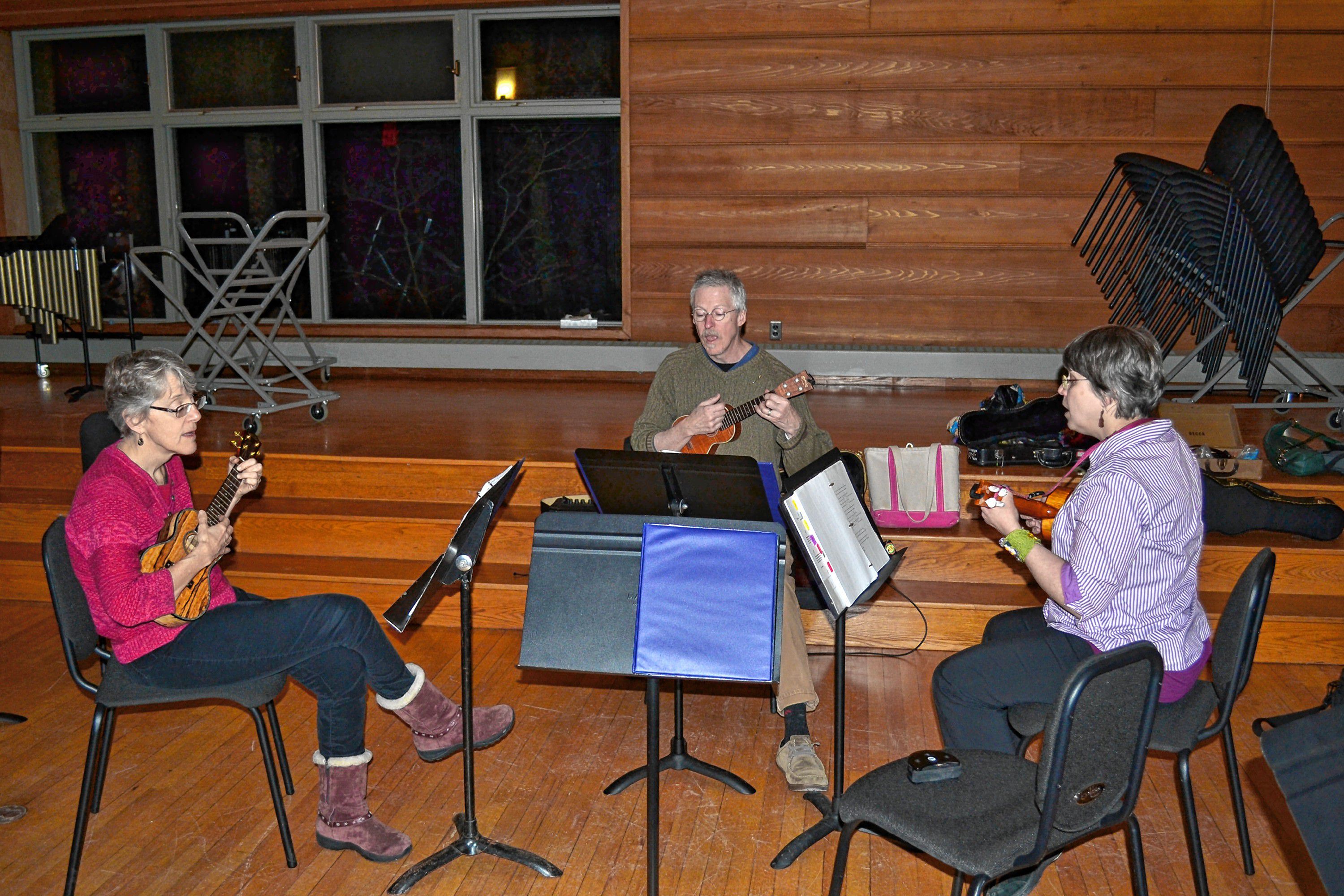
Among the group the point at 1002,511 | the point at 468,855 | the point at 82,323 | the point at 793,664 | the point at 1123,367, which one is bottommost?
the point at 468,855

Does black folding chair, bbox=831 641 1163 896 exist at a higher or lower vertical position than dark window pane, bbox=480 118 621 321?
lower

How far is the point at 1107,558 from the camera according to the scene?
242cm

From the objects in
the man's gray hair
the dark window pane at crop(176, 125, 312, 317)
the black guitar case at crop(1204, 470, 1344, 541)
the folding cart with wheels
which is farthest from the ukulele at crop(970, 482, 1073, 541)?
the dark window pane at crop(176, 125, 312, 317)

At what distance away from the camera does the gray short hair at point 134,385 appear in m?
2.76

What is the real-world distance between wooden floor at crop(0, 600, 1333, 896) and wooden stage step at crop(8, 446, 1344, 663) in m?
0.21

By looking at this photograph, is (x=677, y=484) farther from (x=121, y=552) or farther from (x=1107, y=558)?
(x=121, y=552)

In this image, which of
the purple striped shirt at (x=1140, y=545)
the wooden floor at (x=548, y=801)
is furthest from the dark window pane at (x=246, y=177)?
the purple striped shirt at (x=1140, y=545)

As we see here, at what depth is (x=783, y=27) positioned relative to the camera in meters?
6.76

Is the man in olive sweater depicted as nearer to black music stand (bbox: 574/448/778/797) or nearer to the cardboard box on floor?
black music stand (bbox: 574/448/778/797)

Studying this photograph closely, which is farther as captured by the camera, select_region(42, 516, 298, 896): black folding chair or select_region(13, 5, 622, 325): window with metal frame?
select_region(13, 5, 622, 325): window with metal frame

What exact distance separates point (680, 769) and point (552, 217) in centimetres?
491

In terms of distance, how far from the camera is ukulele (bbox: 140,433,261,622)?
8.88ft

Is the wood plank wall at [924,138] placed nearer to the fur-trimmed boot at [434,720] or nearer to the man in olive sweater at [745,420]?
the man in olive sweater at [745,420]

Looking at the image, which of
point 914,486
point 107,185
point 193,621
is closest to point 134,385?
point 193,621
